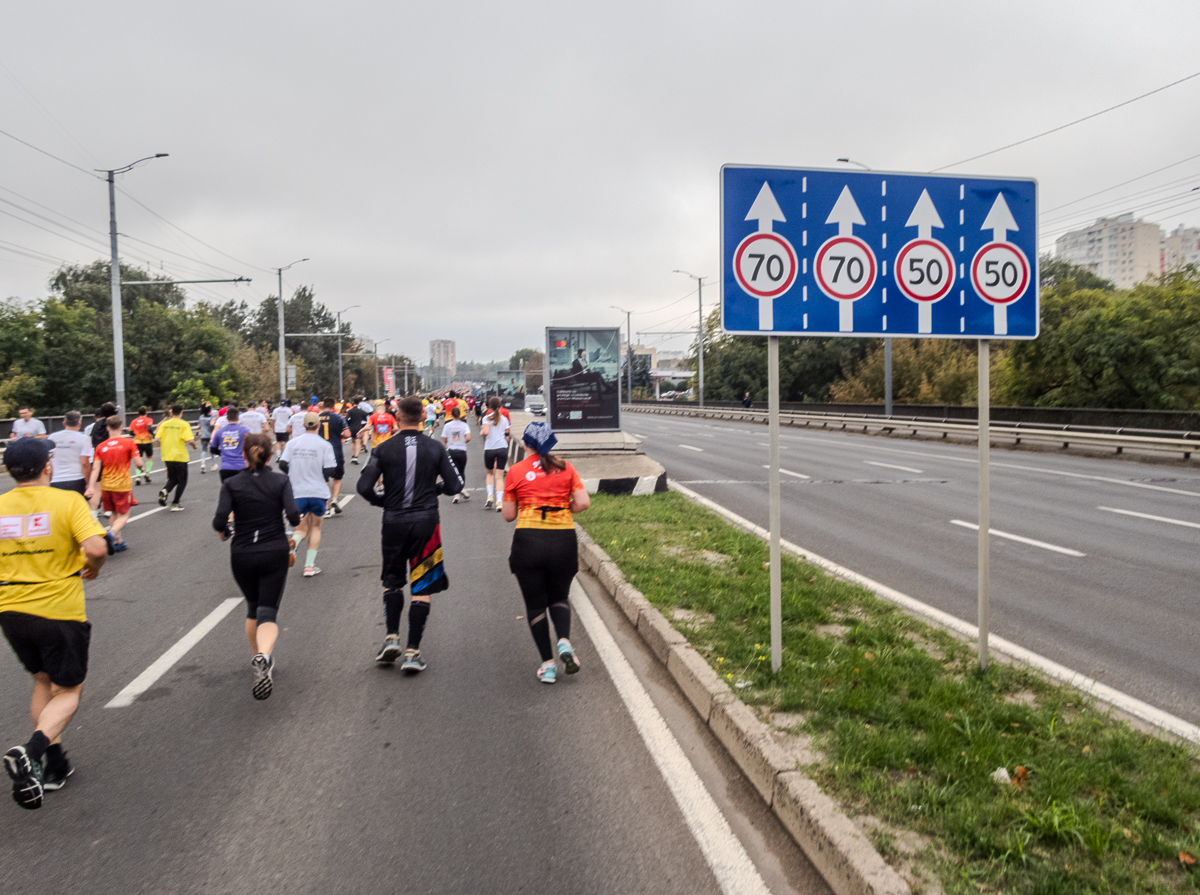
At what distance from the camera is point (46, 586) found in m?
4.32

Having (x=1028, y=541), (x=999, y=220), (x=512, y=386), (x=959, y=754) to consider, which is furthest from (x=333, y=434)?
(x=512, y=386)

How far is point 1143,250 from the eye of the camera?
166m

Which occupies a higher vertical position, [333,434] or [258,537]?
[333,434]

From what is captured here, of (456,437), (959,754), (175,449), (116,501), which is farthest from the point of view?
(456,437)

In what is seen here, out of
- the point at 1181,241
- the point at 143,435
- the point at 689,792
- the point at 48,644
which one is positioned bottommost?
the point at 689,792

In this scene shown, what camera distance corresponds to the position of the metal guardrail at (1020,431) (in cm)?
2408

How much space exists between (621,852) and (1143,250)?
197 m

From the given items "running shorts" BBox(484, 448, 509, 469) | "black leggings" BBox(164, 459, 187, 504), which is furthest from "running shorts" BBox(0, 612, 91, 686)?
"black leggings" BBox(164, 459, 187, 504)

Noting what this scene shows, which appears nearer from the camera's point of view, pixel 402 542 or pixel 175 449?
pixel 402 542

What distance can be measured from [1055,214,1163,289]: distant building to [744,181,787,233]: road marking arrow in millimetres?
164328

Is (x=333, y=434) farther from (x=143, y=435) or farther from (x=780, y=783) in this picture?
(x=780, y=783)

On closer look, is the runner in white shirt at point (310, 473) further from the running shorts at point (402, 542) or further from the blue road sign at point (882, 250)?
the blue road sign at point (882, 250)

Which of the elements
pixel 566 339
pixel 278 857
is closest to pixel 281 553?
pixel 278 857

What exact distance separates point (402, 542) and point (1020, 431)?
2801 centimetres
